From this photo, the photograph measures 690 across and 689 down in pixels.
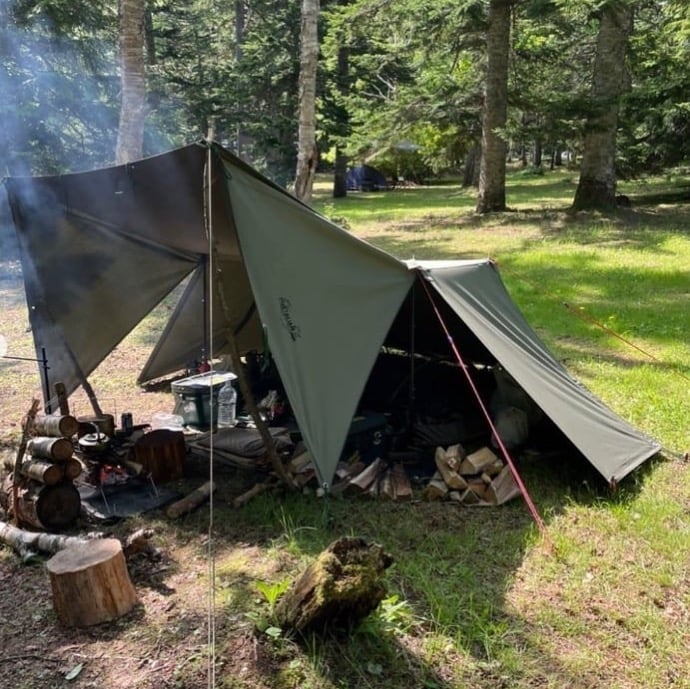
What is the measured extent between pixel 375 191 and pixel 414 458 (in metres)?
23.6

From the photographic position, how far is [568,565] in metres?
3.12

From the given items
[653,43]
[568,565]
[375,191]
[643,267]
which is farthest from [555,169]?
[568,565]

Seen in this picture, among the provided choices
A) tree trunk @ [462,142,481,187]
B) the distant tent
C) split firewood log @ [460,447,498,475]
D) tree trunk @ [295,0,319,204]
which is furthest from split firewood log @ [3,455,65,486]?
the distant tent

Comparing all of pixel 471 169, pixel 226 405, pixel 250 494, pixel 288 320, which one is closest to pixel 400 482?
pixel 250 494

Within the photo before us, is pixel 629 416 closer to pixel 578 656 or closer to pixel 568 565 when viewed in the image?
pixel 568 565

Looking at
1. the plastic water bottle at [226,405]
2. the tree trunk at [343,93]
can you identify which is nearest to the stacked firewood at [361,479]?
the plastic water bottle at [226,405]

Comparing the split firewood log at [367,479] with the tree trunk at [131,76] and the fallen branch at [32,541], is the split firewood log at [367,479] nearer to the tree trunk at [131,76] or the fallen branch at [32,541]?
the fallen branch at [32,541]

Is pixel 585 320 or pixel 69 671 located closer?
pixel 69 671

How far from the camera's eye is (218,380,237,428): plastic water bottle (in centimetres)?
482

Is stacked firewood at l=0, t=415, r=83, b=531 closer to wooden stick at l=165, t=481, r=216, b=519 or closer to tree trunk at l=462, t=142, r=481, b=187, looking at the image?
wooden stick at l=165, t=481, r=216, b=519

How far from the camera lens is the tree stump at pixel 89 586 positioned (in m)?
2.69

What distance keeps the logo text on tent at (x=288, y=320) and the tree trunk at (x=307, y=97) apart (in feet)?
17.5

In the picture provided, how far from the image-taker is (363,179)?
26938 mm

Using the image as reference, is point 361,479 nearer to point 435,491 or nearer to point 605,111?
point 435,491
